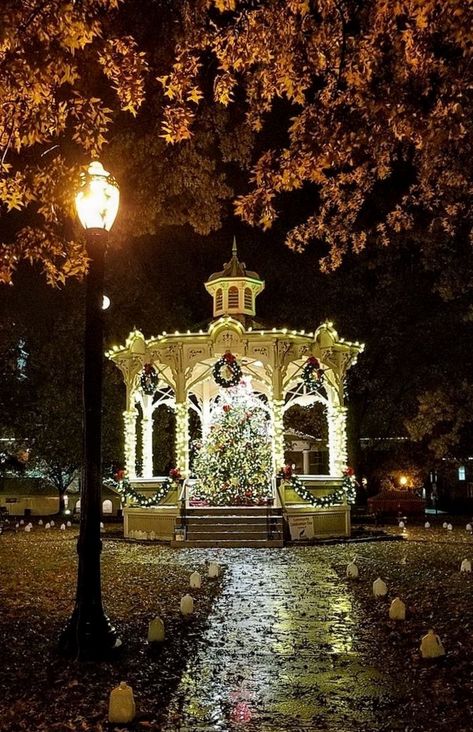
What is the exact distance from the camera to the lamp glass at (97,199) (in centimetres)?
823

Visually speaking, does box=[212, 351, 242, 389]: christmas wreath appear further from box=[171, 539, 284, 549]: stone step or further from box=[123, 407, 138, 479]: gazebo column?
box=[171, 539, 284, 549]: stone step

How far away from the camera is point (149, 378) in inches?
841

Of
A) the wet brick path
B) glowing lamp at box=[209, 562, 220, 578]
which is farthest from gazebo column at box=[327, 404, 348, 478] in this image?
the wet brick path

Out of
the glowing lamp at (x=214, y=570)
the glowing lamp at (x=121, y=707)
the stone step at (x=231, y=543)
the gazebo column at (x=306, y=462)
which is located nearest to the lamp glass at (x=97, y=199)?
the glowing lamp at (x=121, y=707)

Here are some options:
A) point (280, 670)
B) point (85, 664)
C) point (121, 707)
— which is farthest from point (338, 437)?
point (121, 707)

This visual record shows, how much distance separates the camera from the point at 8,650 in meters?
7.64

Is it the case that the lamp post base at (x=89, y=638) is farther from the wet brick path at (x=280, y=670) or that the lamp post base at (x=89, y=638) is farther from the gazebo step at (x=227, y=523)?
the gazebo step at (x=227, y=523)

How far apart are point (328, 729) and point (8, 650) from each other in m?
3.83

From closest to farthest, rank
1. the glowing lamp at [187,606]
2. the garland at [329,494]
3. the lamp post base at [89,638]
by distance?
1. the lamp post base at [89,638]
2. the glowing lamp at [187,606]
3. the garland at [329,494]

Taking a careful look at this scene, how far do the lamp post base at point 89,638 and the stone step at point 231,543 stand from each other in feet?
35.6

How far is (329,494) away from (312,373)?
11.3ft

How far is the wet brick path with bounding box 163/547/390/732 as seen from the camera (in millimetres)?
5535

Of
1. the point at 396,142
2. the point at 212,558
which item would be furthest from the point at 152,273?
the point at 396,142

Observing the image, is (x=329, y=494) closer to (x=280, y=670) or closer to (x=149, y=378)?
(x=149, y=378)
